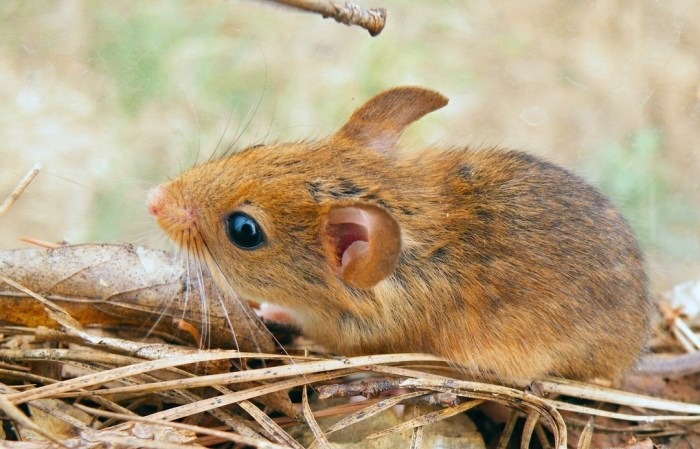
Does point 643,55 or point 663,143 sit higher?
point 643,55

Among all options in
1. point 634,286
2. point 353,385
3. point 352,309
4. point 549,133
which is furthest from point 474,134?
point 353,385

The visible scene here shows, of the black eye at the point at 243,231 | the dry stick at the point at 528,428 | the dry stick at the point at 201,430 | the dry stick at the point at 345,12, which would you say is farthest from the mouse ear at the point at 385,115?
the dry stick at the point at 201,430

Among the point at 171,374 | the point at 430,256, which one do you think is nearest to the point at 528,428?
the point at 430,256

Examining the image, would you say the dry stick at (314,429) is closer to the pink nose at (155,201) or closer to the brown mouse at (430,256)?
the brown mouse at (430,256)

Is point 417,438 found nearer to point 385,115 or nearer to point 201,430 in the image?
point 201,430

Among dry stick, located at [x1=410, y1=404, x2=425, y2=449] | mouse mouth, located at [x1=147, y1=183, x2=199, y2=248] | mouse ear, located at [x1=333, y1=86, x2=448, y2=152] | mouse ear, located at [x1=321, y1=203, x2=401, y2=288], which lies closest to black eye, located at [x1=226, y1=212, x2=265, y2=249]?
mouse mouth, located at [x1=147, y1=183, x2=199, y2=248]

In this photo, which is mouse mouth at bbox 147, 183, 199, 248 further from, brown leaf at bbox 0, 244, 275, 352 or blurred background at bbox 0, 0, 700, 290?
blurred background at bbox 0, 0, 700, 290

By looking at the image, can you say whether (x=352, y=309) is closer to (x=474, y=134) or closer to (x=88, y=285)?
(x=88, y=285)
